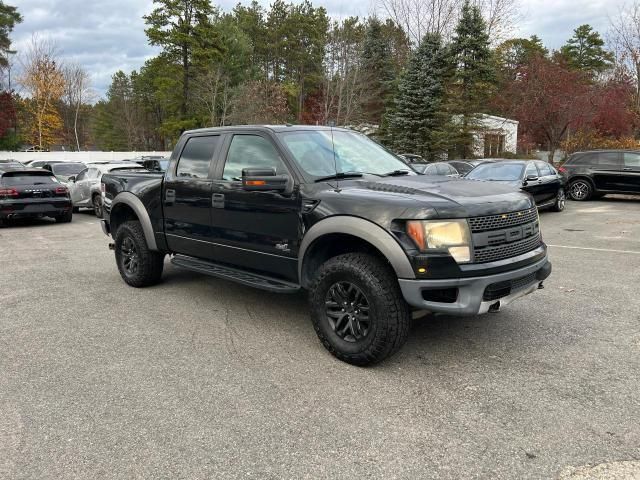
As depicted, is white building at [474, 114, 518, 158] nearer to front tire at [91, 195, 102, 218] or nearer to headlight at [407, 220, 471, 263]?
front tire at [91, 195, 102, 218]

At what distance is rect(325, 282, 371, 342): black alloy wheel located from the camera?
3.86m

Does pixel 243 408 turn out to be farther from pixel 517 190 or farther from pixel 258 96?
pixel 258 96

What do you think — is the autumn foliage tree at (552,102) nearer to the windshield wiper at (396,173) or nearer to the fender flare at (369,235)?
the windshield wiper at (396,173)

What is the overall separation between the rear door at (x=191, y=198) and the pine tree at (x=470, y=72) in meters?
27.4

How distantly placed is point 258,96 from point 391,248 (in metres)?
36.8

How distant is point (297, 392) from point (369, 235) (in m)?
1.22

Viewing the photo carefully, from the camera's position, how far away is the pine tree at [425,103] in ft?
100

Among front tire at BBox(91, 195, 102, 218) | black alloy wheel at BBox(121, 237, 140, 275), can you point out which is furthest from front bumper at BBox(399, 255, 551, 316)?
front tire at BBox(91, 195, 102, 218)

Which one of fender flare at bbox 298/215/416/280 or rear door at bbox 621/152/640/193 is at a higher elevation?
rear door at bbox 621/152/640/193

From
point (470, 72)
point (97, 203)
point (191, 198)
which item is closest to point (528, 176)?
point (191, 198)

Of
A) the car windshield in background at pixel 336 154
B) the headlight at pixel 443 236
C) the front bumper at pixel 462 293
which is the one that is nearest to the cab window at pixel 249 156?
the car windshield in background at pixel 336 154

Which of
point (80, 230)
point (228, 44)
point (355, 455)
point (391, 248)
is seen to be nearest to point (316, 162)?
point (391, 248)

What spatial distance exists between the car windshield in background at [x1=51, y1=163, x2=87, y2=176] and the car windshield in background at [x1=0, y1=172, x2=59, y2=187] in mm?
5600

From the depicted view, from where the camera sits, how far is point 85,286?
6602 mm
